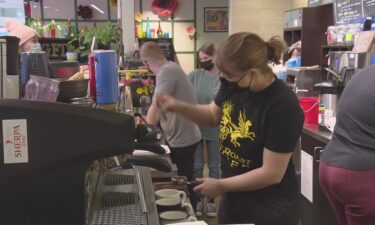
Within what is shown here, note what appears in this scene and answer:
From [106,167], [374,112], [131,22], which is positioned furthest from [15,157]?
[131,22]

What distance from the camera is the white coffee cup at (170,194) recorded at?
1.82 m

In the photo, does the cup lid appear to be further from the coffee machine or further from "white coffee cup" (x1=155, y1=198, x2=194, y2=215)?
the coffee machine

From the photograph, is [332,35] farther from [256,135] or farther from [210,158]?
[256,135]

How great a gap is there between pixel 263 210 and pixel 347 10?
11.3 feet

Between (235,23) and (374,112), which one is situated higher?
(235,23)

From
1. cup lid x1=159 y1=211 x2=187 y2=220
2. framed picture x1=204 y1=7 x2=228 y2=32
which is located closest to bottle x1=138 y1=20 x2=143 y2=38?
framed picture x1=204 y1=7 x2=228 y2=32

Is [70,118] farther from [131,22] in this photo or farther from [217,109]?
[131,22]

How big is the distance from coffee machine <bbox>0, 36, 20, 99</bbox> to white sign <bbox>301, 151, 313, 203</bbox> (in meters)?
2.63

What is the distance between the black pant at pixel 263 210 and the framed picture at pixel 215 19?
28.8ft

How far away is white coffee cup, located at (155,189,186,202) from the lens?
1819 millimetres

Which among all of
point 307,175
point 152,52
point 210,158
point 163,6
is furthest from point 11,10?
point 163,6

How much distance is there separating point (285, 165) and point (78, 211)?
3.26 ft

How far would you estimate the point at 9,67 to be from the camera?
1262mm

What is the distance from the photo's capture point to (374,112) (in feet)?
7.04
